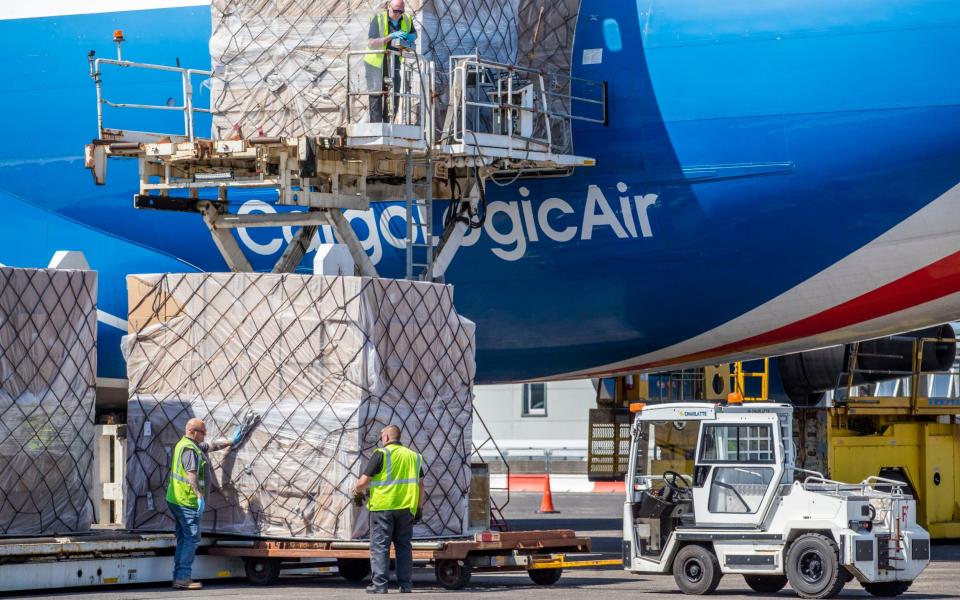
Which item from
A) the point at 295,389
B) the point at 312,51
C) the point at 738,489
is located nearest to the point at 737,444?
the point at 738,489

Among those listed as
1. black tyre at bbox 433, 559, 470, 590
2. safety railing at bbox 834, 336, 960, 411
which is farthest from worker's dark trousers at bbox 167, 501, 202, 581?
safety railing at bbox 834, 336, 960, 411

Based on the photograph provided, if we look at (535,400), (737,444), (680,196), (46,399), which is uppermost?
(680,196)

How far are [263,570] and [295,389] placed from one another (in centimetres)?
177

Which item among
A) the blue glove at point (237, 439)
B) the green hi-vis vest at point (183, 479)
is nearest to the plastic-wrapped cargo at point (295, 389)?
the blue glove at point (237, 439)

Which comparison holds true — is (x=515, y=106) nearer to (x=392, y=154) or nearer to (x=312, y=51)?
(x=392, y=154)

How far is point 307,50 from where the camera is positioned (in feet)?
54.5

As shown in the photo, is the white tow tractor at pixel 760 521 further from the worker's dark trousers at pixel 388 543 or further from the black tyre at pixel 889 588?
the worker's dark trousers at pixel 388 543

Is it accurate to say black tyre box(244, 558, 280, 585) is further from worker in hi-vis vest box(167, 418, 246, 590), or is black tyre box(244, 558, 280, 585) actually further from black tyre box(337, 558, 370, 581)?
black tyre box(337, 558, 370, 581)

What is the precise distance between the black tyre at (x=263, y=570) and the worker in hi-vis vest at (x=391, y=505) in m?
1.28

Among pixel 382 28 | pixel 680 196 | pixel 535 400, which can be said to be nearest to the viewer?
pixel 382 28

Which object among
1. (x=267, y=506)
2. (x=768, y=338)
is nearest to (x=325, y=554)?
(x=267, y=506)

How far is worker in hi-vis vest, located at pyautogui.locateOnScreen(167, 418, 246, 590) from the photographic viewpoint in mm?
14422

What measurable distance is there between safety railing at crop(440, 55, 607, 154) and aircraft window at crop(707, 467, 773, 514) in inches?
158

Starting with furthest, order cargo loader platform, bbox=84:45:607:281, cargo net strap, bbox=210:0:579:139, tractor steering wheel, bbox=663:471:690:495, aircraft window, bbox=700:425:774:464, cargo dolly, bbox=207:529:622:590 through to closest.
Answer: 1. cargo net strap, bbox=210:0:579:139
2. cargo loader platform, bbox=84:45:607:281
3. tractor steering wheel, bbox=663:471:690:495
4. aircraft window, bbox=700:425:774:464
5. cargo dolly, bbox=207:529:622:590
